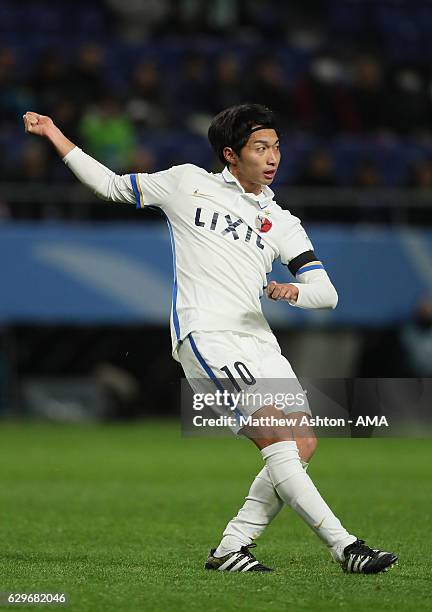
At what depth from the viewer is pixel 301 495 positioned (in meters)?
6.39

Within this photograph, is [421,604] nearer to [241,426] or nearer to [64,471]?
[241,426]

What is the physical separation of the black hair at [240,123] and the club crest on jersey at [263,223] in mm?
345

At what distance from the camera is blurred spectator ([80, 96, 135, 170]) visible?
1672 centimetres

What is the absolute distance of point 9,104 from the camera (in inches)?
677

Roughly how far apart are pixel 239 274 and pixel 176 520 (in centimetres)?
290

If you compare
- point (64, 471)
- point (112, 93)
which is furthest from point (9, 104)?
point (64, 471)

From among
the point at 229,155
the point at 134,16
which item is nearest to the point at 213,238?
the point at 229,155

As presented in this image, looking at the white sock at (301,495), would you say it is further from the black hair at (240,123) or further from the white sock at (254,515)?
the black hair at (240,123)

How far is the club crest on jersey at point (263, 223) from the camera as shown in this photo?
6.79 metres

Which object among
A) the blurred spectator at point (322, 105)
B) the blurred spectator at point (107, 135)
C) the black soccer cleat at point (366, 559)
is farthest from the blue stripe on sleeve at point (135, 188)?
the blurred spectator at point (322, 105)

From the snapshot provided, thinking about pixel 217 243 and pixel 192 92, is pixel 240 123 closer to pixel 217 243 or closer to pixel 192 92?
pixel 217 243

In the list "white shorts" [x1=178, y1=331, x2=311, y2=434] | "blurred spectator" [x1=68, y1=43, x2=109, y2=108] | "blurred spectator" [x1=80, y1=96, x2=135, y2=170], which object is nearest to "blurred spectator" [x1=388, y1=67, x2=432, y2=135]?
"blurred spectator" [x1=80, y1=96, x2=135, y2=170]

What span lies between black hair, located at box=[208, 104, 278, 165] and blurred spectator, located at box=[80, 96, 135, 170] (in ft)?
32.1

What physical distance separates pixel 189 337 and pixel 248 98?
1148cm
